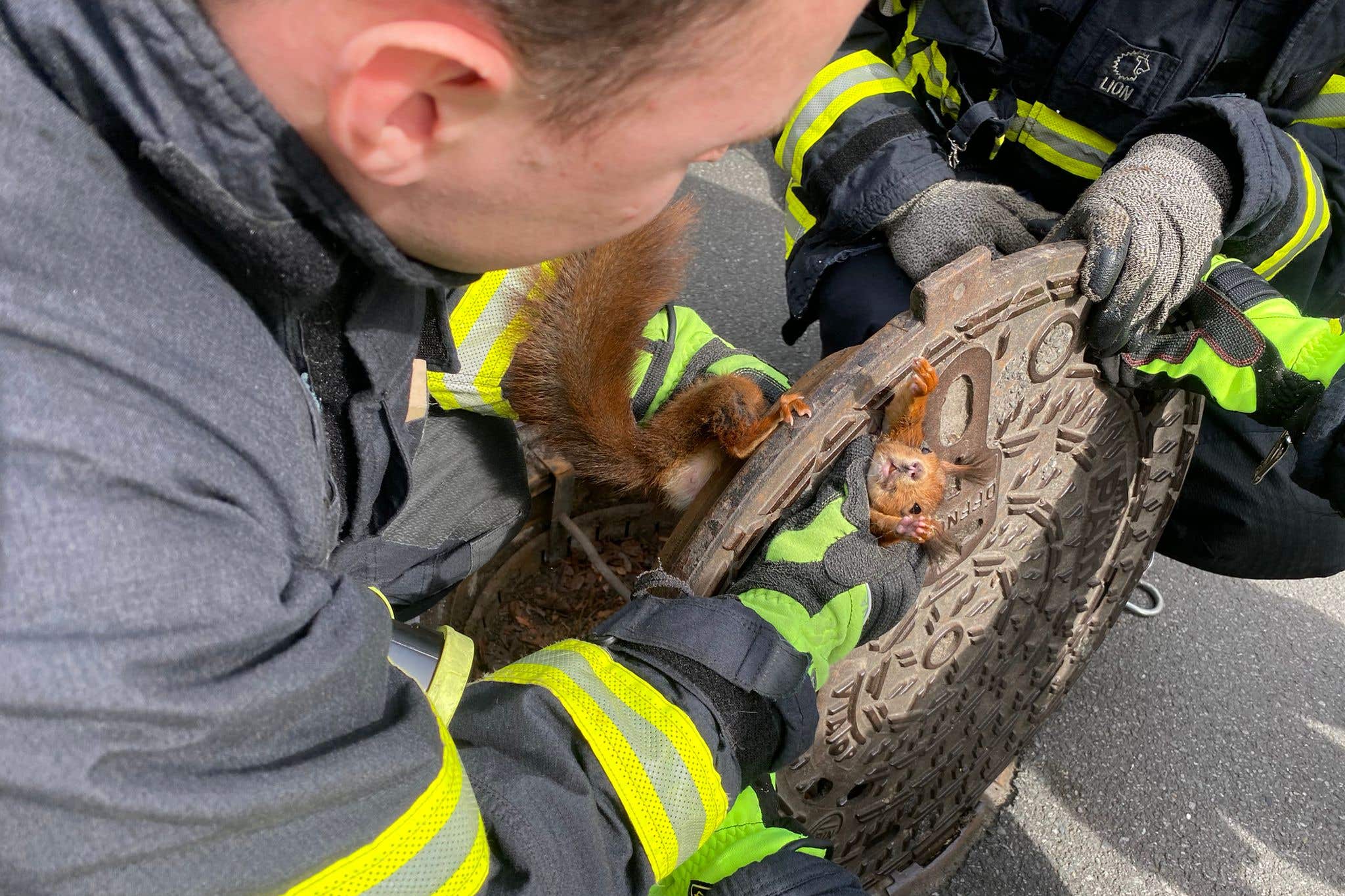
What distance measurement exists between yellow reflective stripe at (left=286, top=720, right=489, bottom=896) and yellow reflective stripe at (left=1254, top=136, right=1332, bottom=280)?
1780mm

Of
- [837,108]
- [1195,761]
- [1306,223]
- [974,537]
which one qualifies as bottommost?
[1195,761]

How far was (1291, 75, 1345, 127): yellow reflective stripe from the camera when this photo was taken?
1.69 m

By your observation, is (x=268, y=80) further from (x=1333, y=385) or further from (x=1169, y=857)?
(x=1169, y=857)

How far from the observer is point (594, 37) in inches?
18.5

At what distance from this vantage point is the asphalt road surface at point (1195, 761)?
1.92 m

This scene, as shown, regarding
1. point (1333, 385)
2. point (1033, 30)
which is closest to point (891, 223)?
point (1033, 30)

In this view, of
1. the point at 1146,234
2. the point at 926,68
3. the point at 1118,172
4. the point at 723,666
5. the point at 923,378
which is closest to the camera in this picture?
the point at 723,666

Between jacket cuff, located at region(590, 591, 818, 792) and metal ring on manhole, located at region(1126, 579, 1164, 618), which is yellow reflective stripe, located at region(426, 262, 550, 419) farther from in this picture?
metal ring on manhole, located at region(1126, 579, 1164, 618)

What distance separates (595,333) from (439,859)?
98 centimetres

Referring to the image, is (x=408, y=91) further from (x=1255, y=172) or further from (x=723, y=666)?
(x=1255, y=172)

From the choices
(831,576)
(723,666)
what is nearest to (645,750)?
(723,666)

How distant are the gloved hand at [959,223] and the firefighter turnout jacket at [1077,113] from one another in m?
0.05

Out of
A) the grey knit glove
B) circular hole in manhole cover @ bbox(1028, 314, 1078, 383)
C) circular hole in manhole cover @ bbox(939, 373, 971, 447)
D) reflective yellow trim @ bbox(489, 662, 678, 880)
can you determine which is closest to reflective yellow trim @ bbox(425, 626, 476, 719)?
reflective yellow trim @ bbox(489, 662, 678, 880)

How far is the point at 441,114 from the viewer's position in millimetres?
511
